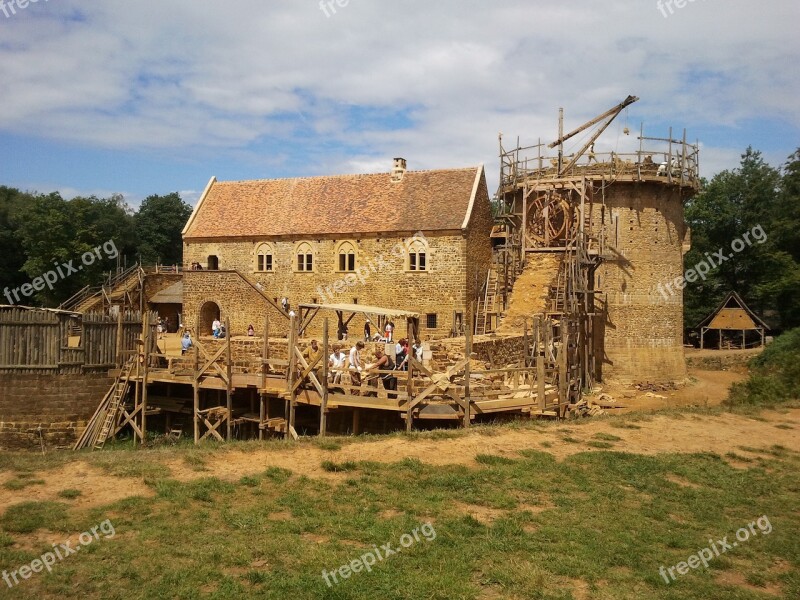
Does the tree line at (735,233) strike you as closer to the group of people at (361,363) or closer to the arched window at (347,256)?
the arched window at (347,256)

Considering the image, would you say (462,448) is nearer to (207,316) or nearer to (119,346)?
(119,346)

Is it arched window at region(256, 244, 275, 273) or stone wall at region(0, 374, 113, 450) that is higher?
arched window at region(256, 244, 275, 273)

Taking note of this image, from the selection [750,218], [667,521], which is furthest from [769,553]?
[750,218]

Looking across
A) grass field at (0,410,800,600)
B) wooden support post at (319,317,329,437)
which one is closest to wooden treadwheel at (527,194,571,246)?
wooden support post at (319,317,329,437)

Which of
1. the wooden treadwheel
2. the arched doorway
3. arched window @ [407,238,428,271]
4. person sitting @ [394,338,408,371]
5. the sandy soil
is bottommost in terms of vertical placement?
person sitting @ [394,338,408,371]

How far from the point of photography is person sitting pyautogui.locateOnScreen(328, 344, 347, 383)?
→ 56.0 feet

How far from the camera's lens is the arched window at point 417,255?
96.9ft

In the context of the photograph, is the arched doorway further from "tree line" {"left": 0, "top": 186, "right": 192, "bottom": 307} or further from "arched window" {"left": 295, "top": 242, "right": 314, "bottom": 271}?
"tree line" {"left": 0, "top": 186, "right": 192, "bottom": 307}

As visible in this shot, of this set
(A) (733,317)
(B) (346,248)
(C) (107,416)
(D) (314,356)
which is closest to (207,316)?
(B) (346,248)

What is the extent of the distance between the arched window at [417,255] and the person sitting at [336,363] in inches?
450

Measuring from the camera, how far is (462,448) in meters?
13.1

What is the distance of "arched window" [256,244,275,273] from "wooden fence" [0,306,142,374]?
11817mm

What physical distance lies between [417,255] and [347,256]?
3557 mm

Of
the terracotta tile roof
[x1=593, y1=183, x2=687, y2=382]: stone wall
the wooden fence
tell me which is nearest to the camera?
the wooden fence
